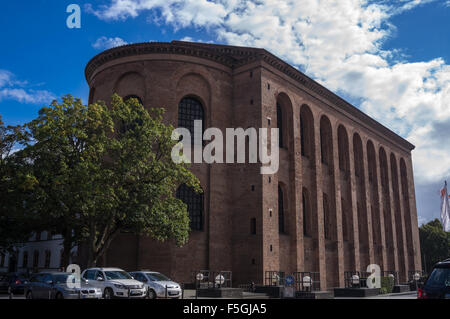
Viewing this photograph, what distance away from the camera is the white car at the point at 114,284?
15.7 meters

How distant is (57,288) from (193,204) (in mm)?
12170

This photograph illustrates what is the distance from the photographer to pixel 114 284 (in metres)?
15.8

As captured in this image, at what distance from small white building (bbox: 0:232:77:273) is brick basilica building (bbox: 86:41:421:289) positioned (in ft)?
44.3

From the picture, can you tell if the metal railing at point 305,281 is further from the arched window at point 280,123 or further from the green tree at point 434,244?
the green tree at point 434,244

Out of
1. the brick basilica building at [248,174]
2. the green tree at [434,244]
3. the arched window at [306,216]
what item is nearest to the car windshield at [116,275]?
the brick basilica building at [248,174]

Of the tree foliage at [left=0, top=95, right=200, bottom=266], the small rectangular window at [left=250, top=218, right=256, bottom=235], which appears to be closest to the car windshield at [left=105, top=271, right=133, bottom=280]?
the tree foliage at [left=0, top=95, right=200, bottom=266]

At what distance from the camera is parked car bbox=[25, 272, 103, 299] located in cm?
1472

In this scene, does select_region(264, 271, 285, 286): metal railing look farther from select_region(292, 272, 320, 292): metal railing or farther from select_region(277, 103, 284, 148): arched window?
select_region(277, 103, 284, 148): arched window

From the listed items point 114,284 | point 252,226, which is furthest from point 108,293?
point 252,226

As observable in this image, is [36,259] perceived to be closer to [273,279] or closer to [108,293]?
[273,279]

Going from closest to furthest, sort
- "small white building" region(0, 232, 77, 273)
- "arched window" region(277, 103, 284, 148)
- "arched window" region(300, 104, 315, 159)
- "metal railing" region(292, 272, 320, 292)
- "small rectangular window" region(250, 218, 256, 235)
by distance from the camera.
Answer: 1. "metal railing" region(292, 272, 320, 292)
2. "small rectangular window" region(250, 218, 256, 235)
3. "arched window" region(277, 103, 284, 148)
4. "arched window" region(300, 104, 315, 159)
5. "small white building" region(0, 232, 77, 273)

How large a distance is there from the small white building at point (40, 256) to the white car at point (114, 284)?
60.6 feet

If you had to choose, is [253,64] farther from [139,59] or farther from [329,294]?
[329,294]
